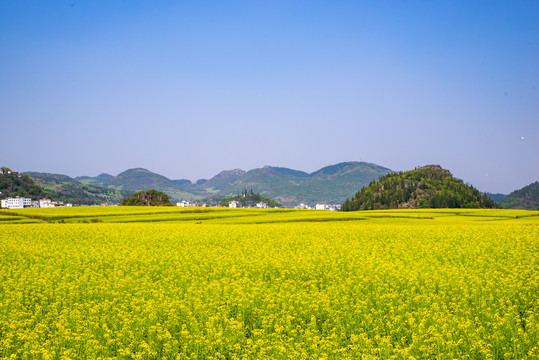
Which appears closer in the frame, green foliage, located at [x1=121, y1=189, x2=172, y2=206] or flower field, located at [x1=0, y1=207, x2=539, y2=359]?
flower field, located at [x1=0, y1=207, x2=539, y2=359]

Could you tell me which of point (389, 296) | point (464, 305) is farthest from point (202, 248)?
point (464, 305)

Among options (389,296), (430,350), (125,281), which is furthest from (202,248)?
(430,350)

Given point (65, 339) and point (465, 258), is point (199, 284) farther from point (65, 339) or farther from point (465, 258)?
point (465, 258)

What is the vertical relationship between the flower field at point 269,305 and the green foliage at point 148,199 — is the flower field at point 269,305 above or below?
below

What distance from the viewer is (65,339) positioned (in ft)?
32.3

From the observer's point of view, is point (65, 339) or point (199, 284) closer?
point (65, 339)

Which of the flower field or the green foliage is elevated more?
the green foliage

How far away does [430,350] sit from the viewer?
861 centimetres

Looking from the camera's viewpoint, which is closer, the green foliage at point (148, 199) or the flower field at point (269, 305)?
the flower field at point (269, 305)

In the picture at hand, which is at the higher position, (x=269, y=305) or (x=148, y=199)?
(x=148, y=199)

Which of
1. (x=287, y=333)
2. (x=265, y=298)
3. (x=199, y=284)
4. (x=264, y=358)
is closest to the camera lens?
(x=264, y=358)

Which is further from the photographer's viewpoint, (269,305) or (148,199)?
(148,199)

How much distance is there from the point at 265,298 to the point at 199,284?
3.85 meters

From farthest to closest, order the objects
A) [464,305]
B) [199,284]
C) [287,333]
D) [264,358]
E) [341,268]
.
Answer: [341,268]
[199,284]
[464,305]
[287,333]
[264,358]
